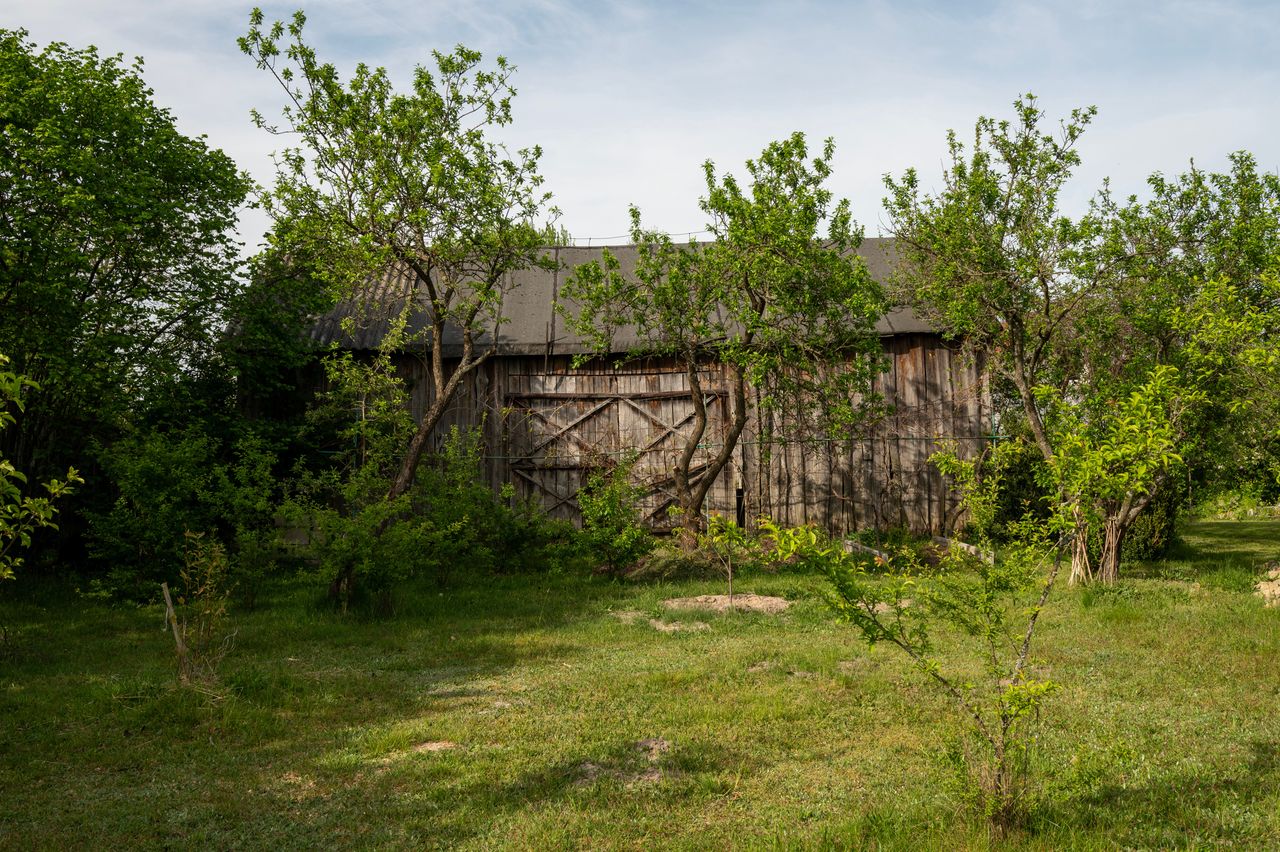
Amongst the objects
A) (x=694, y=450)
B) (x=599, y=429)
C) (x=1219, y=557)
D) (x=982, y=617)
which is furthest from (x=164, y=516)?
(x=1219, y=557)

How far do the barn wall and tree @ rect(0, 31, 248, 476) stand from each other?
4305 millimetres

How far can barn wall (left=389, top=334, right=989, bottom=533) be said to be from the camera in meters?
17.2

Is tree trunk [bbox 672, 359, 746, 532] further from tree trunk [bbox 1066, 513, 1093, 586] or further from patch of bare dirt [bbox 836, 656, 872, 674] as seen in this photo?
patch of bare dirt [bbox 836, 656, 872, 674]

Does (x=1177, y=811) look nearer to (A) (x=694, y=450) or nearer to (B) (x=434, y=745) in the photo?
(B) (x=434, y=745)

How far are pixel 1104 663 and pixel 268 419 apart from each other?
13.5 meters

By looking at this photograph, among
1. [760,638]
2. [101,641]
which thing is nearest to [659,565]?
[760,638]

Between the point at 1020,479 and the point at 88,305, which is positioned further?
the point at 1020,479

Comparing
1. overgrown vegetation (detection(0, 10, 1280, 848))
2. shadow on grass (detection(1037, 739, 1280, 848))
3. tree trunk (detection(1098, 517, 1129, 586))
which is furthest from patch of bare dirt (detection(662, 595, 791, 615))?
shadow on grass (detection(1037, 739, 1280, 848))

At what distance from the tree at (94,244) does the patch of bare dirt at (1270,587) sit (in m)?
15.0

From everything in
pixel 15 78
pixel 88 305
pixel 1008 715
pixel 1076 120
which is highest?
pixel 15 78

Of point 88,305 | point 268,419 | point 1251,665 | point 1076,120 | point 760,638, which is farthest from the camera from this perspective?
point 268,419

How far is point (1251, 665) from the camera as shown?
8289 mm

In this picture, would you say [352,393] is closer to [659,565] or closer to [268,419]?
[268,419]

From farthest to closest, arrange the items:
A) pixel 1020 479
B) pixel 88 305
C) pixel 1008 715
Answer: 1. pixel 1020 479
2. pixel 88 305
3. pixel 1008 715
